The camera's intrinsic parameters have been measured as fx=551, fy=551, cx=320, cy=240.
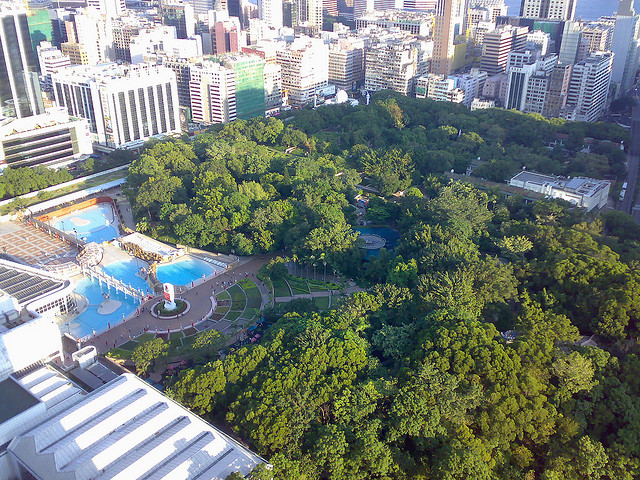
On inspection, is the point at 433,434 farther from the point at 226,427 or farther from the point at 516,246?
the point at 516,246

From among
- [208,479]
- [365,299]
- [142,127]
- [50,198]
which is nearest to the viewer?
[208,479]

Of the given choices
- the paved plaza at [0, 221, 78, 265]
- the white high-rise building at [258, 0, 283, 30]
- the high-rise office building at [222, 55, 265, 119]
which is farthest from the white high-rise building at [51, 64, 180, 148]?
the white high-rise building at [258, 0, 283, 30]

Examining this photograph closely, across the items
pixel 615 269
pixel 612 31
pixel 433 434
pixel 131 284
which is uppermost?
pixel 612 31

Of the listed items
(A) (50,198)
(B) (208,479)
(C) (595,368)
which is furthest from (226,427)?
(A) (50,198)

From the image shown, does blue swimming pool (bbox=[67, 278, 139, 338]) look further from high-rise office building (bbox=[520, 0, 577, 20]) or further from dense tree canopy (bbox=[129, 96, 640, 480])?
high-rise office building (bbox=[520, 0, 577, 20])

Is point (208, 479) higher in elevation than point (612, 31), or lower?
lower
